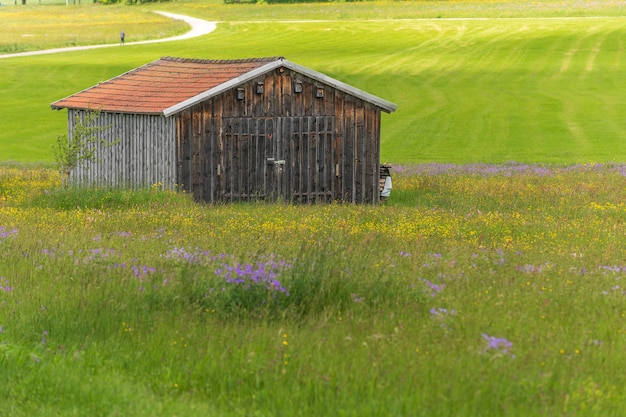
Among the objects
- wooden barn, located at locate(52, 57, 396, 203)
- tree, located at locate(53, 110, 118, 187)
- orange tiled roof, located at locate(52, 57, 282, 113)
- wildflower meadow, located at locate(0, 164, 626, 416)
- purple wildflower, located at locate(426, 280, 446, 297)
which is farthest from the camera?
orange tiled roof, located at locate(52, 57, 282, 113)

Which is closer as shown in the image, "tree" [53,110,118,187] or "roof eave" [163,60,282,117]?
"roof eave" [163,60,282,117]

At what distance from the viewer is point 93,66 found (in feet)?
203

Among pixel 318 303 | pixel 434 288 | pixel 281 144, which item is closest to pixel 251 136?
pixel 281 144

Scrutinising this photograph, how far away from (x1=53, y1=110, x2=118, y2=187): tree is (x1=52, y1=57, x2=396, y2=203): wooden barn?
312mm

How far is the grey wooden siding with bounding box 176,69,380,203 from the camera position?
21109mm

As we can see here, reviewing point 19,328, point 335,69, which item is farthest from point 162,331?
point 335,69

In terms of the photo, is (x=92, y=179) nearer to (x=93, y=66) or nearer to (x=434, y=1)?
(x=93, y=66)

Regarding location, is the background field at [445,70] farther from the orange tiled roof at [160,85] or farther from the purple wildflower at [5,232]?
the purple wildflower at [5,232]

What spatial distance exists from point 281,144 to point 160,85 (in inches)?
156

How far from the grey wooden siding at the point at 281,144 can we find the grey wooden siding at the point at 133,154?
0.46 meters

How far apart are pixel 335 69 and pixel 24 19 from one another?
6262 centimetres

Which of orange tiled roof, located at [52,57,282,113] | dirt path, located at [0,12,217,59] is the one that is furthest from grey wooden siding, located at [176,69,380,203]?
dirt path, located at [0,12,217,59]

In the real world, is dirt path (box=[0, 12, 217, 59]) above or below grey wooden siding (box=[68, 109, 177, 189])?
below

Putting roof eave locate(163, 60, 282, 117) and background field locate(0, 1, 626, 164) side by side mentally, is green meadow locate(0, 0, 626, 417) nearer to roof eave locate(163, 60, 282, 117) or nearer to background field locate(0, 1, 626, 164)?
roof eave locate(163, 60, 282, 117)
